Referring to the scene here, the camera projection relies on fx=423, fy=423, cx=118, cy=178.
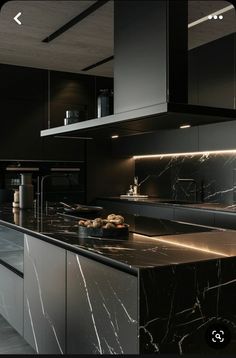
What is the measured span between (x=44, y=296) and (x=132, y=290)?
39.7 inches

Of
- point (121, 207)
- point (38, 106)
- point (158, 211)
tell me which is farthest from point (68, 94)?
point (158, 211)

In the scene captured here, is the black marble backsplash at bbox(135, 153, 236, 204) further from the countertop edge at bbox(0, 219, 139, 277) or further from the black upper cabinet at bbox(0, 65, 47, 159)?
the countertop edge at bbox(0, 219, 139, 277)

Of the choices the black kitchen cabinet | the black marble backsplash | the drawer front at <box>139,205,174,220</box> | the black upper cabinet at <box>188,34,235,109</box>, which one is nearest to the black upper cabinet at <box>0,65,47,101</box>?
the black marble backsplash

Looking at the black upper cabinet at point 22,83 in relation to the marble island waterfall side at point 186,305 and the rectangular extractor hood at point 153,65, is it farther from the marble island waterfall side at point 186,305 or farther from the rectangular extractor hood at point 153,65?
the marble island waterfall side at point 186,305

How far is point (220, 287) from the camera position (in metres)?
1.82

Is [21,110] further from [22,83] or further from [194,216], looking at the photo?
[194,216]

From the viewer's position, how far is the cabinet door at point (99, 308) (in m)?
1.72

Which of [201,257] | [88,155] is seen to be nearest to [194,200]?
[88,155]

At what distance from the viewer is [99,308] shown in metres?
1.96

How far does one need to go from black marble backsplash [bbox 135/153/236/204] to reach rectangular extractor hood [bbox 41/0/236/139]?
2.14m

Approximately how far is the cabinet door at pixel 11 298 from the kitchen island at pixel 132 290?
0.29 meters

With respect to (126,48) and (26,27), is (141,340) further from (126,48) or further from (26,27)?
(26,27)

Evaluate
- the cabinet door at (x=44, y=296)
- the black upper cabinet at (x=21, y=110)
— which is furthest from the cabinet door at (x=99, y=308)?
the black upper cabinet at (x=21, y=110)

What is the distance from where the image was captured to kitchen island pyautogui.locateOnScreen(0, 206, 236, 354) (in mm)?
1676
